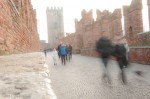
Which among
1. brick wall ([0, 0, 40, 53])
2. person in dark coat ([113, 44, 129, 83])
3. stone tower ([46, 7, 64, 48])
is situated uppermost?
stone tower ([46, 7, 64, 48])

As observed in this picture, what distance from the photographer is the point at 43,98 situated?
3.67 ft

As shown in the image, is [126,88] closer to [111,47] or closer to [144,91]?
[144,91]

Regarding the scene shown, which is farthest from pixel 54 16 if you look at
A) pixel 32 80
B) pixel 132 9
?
pixel 32 80

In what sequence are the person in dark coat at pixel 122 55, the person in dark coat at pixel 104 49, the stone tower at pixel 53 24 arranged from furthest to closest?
the stone tower at pixel 53 24, the person in dark coat at pixel 104 49, the person in dark coat at pixel 122 55

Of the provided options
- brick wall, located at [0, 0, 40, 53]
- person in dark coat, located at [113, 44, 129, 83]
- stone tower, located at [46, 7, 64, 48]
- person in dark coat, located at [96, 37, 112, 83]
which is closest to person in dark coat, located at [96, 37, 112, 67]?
person in dark coat, located at [96, 37, 112, 83]

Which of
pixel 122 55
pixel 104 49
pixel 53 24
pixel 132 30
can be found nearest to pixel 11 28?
pixel 122 55

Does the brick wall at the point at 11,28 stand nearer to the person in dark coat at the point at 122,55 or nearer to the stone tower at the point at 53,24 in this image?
the person in dark coat at the point at 122,55

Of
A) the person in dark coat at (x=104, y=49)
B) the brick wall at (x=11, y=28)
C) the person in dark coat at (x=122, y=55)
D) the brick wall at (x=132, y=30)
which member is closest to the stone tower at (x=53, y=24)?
the brick wall at (x=132, y=30)

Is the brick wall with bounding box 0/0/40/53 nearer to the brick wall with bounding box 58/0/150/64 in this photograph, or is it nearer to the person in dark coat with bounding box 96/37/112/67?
the person in dark coat with bounding box 96/37/112/67

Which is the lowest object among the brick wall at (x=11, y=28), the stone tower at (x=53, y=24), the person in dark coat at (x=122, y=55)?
the person in dark coat at (x=122, y=55)

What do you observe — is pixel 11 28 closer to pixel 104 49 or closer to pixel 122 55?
pixel 122 55

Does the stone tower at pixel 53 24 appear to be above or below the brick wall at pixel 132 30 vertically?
above

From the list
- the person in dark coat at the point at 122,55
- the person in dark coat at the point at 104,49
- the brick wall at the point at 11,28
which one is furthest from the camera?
the person in dark coat at the point at 104,49

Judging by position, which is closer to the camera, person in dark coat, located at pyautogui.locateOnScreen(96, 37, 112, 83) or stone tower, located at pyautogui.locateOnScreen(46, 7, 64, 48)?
person in dark coat, located at pyautogui.locateOnScreen(96, 37, 112, 83)
